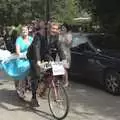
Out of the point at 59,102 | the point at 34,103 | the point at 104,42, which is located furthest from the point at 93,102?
the point at 104,42

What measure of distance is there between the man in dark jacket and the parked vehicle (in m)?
Answer: 2.00

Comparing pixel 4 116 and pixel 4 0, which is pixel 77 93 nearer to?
pixel 4 116

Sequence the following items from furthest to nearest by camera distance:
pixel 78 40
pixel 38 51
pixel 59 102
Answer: pixel 78 40 → pixel 38 51 → pixel 59 102

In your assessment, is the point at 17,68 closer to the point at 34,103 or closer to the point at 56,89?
the point at 34,103

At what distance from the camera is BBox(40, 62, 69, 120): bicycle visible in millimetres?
8355

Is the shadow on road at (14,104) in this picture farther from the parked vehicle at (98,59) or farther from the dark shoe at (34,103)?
the parked vehicle at (98,59)

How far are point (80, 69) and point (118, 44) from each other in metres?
1.27

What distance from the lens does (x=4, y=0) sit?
44.6m

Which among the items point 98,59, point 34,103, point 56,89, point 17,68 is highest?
point 17,68

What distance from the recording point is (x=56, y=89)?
8508 mm

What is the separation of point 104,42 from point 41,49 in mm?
3576

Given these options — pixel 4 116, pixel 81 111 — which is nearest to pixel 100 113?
pixel 81 111

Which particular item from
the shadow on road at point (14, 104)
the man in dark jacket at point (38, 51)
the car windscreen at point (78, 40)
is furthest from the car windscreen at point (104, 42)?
the man in dark jacket at point (38, 51)

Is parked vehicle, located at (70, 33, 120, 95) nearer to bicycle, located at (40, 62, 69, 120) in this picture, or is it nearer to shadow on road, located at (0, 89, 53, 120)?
shadow on road, located at (0, 89, 53, 120)
